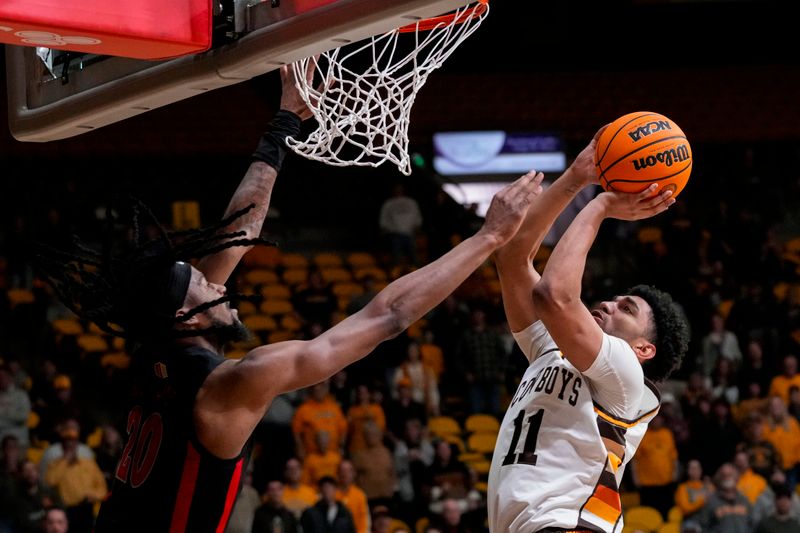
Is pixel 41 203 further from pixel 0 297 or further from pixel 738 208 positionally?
pixel 738 208

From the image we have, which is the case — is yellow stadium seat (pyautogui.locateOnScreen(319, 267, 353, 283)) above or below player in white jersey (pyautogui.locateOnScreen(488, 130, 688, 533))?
below

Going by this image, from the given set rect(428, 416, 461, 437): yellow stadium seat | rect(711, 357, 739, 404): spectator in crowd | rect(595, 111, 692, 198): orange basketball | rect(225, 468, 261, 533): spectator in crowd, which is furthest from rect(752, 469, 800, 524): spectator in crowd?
rect(595, 111, 692, 198): orange basketball

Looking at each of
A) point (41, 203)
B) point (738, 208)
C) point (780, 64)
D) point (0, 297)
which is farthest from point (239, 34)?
point (780, 64)

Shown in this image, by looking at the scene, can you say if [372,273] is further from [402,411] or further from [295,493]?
[295,493]

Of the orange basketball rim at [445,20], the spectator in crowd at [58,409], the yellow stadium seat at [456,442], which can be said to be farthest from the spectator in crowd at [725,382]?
the orange basketball rim at [445,20]

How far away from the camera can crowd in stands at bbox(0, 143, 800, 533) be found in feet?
33.7

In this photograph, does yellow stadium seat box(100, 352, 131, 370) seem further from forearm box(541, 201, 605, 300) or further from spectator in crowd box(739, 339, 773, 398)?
forearm box(541, 201, 605, 300)

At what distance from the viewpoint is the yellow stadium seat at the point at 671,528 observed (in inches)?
424

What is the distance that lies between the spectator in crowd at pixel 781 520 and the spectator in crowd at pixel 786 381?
5.06 feet

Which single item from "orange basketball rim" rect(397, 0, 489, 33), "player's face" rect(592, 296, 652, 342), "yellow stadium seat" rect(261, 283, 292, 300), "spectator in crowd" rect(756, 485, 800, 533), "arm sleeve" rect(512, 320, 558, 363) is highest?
"orange basketball rim" rect(397, 0, 489, 33)

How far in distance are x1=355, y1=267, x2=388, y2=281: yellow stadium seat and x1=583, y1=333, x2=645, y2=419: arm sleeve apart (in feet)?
33.8

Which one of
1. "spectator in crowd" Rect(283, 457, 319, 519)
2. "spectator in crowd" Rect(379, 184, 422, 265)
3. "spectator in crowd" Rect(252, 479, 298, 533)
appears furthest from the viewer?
"spectator in crowd" Rect(379, 184, 422, 265)

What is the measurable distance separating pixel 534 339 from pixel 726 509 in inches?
273

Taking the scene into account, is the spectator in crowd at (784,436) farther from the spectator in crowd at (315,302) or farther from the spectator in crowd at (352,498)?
the spectator in crowd at (315,302)
